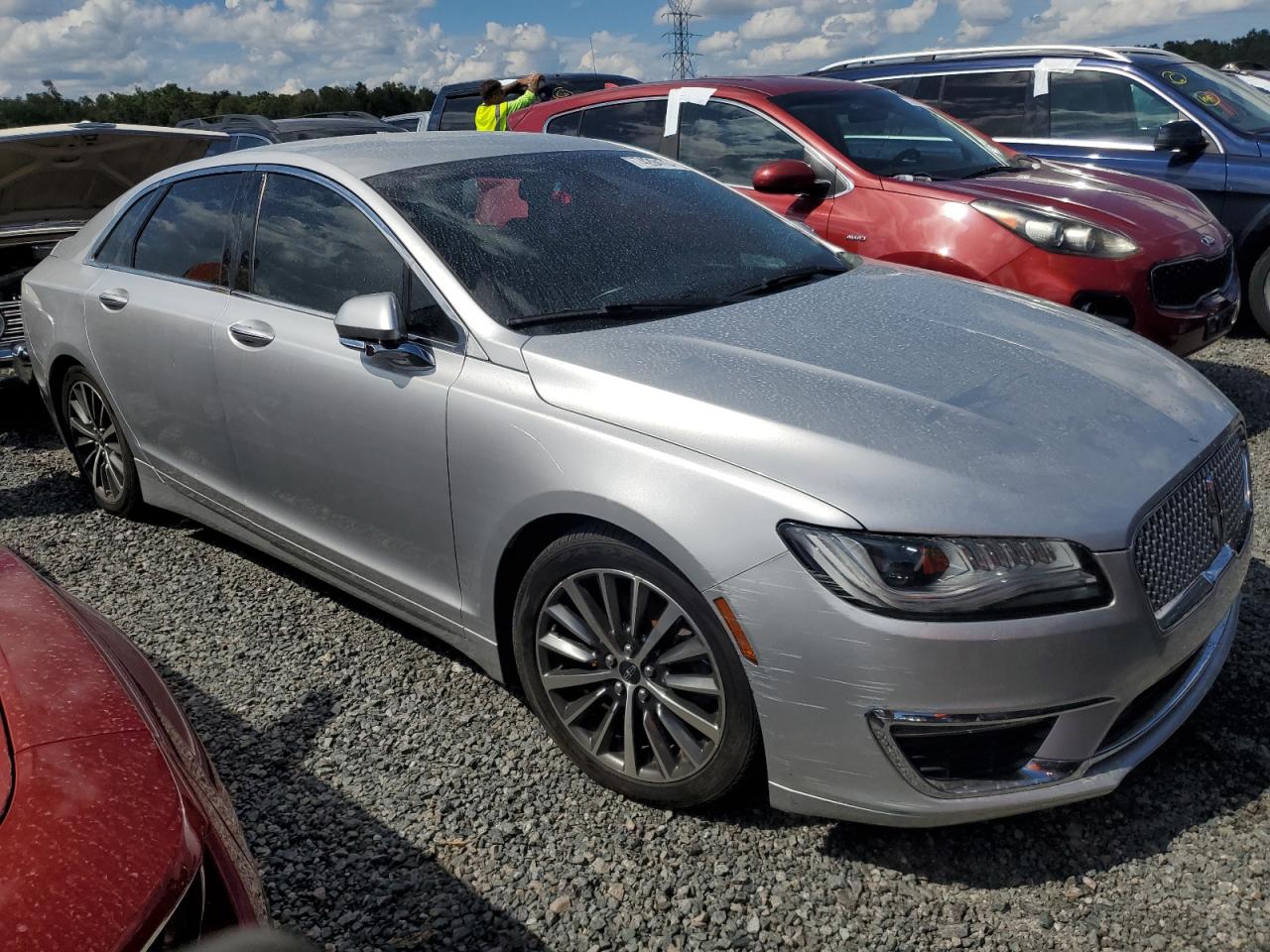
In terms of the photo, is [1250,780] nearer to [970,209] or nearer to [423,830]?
[423,830]

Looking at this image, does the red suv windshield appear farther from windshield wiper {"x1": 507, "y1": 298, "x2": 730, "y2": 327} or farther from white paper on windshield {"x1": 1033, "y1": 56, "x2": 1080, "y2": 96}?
windshield wiper {"x1": 507, "y1": 298, "x2": 730, "y2": 327}

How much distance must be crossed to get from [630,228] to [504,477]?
1048 mm

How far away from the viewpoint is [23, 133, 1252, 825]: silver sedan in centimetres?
220

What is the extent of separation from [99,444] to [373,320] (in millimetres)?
2520

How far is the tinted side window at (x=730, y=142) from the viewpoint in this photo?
5.68 meters

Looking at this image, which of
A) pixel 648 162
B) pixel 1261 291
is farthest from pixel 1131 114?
pixel 648 162

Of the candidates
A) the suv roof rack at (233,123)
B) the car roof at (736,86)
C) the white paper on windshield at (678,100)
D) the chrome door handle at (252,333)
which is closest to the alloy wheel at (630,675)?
the chrome door handle at (252,333)

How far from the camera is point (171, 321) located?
3.90 meters

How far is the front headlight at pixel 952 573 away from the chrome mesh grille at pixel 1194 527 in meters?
0.18

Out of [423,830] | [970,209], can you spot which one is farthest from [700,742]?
[970,209]

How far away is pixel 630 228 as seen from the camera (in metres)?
3.36

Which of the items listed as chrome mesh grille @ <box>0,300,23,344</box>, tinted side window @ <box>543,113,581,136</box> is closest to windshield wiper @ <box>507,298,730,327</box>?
tinted side window @ <box>543,113,581,136</box>

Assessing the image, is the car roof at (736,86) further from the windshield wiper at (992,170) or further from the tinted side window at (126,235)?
the tinted side window at (126,235)

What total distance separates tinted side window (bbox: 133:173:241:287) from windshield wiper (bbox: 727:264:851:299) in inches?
72.3
